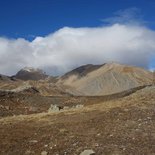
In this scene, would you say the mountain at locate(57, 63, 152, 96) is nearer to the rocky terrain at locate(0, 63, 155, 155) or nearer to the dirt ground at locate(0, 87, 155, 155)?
the rocky terrain at locate(0, 63, 155, 155)

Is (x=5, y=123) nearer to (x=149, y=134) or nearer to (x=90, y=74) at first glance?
(x=149, y=134)

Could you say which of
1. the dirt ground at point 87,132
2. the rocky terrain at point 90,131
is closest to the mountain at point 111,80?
the rocky terrain at point 90,131

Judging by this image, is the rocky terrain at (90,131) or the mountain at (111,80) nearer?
the rocky terrain at (90,131)

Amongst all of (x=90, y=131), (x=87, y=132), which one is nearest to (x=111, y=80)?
(x=90, y=131)

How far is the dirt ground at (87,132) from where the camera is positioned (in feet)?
57.5

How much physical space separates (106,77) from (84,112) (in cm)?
14112

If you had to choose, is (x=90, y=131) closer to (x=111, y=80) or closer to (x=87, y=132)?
(x=87, y=132)

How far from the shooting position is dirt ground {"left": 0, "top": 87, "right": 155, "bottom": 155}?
57.5 feet

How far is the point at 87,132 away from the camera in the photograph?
2042 centimetres

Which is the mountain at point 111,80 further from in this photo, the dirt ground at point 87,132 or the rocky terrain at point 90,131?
the dirt ground at point 87,132

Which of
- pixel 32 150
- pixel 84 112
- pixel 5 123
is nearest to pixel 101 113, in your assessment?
pixel 84 112

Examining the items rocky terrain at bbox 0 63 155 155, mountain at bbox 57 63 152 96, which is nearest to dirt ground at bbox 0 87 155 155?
rocky terrain at bbox 0 63 155 155

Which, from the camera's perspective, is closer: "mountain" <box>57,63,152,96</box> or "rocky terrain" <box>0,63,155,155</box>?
"rocky terrain" <box>0,63,155,155</box>

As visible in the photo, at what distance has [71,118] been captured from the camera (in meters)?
24.7
